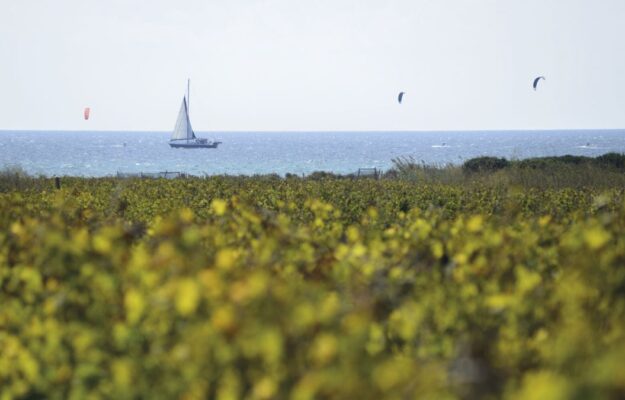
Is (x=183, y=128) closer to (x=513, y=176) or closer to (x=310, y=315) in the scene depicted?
(x=513, y=176)

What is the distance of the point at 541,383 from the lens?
2414 mm

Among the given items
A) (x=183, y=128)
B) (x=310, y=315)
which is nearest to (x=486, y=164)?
(x=310, y=315)

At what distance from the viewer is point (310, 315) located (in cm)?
314

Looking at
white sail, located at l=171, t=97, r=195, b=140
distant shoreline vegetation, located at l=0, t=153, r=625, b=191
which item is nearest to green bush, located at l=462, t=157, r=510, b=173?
distant shoreline vegetation, located at l=0, t=153, r=625, b=191

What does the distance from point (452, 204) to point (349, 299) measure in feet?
30.2

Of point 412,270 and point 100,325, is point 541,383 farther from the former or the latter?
point 412,270

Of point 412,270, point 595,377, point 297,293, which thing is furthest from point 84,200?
point 595,377

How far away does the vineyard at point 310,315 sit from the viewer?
3.03 metres

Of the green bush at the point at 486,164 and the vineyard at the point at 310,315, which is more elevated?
the vineyard at the point at 310,315

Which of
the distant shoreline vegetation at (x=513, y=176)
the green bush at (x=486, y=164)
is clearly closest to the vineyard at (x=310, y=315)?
the distant shoreline vegetation at (x=513, y=176)

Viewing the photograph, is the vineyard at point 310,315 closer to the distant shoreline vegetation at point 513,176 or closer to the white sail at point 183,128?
the distant shoreline vegetation at point 513,176

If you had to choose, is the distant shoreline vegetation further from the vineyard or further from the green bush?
the vineyard

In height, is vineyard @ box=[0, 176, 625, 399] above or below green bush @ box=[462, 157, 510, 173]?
above

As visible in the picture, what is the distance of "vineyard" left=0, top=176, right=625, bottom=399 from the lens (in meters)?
3.03
